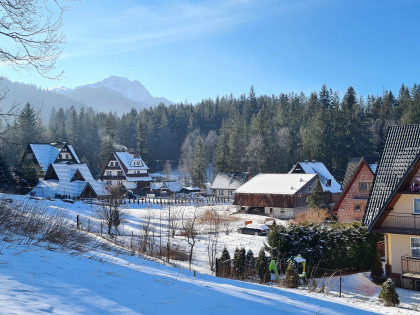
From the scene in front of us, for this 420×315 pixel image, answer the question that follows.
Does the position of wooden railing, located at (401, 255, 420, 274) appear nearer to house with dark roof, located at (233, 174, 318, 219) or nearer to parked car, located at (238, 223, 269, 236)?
parked car, located at (238, 223, 269, 236)

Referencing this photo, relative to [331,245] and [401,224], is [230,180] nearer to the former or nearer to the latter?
[331,245]

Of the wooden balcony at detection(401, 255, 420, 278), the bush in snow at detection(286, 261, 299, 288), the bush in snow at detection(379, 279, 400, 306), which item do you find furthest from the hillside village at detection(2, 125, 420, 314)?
the bush in snow at detection(379, 279, 400, 306)

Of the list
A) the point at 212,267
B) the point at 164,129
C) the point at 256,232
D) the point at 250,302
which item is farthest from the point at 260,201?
the point at 164,129

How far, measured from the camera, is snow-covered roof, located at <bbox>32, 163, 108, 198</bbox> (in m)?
46.8

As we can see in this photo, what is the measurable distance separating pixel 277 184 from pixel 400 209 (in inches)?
1044

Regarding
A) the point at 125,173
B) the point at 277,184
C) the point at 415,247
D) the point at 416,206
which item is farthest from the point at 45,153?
the point at 415,247

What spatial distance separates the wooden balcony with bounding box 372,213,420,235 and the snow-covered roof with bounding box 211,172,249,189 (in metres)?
39.9

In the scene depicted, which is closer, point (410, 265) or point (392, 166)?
point (410, 265)

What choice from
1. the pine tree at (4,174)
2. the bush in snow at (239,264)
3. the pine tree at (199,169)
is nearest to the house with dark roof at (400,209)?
the bush in snow at (239,264)

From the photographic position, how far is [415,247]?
55.1 ft

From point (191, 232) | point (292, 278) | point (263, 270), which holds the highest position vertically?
point (191, 232)

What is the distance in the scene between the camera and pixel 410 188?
16469mm

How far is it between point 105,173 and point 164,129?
45.0 metres

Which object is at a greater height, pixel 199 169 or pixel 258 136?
pixel 258 136
